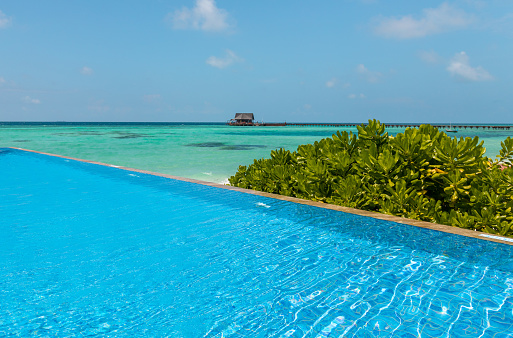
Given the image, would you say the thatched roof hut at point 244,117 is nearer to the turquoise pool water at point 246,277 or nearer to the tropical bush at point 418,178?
the tropical bush at point 418,178

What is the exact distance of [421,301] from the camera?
3.01 metres

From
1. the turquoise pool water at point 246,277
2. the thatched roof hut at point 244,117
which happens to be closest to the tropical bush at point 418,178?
the turquoise pool water at point 246,277

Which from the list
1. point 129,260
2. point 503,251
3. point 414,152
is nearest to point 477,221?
point 503,251

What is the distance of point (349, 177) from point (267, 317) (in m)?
3.69

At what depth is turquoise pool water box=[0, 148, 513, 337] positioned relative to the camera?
2.75 metres

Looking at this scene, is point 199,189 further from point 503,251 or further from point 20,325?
point 503,251

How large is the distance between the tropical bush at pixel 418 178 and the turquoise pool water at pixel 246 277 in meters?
0.62

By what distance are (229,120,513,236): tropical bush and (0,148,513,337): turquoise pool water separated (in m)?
0.62

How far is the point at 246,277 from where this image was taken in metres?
3.56

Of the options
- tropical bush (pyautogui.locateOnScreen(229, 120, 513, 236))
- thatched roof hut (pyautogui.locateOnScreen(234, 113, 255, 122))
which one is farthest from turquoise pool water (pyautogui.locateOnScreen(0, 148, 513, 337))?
thatched roof hut (pyautogui.locateOnScreen(234, 113, 255, 122))

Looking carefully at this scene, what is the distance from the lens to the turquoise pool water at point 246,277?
9.02 ft

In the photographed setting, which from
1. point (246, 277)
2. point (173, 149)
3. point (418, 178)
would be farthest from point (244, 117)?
point (246, 277)

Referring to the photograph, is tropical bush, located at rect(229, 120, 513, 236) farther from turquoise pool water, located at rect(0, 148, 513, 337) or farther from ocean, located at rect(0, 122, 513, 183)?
ocean, located at rect(0, 122, 513, 183)

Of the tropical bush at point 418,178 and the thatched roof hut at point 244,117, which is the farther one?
the thatched roof hut at point 244,117
